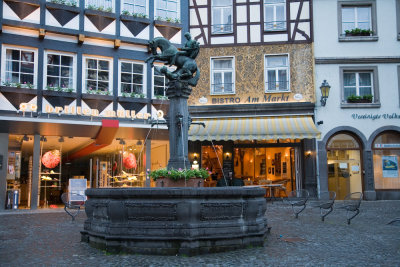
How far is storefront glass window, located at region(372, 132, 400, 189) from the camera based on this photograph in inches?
773

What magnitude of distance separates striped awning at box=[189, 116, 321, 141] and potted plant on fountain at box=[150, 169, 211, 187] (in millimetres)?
9596

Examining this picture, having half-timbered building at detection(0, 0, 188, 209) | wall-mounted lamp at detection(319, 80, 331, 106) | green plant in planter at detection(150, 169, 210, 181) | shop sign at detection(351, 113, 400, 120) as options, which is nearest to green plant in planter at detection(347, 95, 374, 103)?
shop sign at detection(351, 113, 400, 120)

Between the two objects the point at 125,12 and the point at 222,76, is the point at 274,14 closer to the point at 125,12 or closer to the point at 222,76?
the point at 222,76

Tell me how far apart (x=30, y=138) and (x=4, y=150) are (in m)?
1.37

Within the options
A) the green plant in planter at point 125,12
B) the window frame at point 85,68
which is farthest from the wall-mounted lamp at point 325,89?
the window frame at point 85,68

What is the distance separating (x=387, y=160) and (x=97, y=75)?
12.8 metres

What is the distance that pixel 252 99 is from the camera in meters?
20.2

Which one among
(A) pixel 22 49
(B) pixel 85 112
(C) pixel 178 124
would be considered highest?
(A) pixel 22 49

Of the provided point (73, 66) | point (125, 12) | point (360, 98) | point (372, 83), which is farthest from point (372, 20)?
point (73, 66)

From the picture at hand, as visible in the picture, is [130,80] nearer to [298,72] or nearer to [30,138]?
[30,138]

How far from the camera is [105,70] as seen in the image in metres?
18.4

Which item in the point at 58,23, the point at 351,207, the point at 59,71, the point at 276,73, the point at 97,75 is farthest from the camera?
the point at 276,73

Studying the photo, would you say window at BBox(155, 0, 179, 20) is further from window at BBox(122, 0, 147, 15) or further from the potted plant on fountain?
the potted plant on fountain

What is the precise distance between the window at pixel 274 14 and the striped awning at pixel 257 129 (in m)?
4.15
